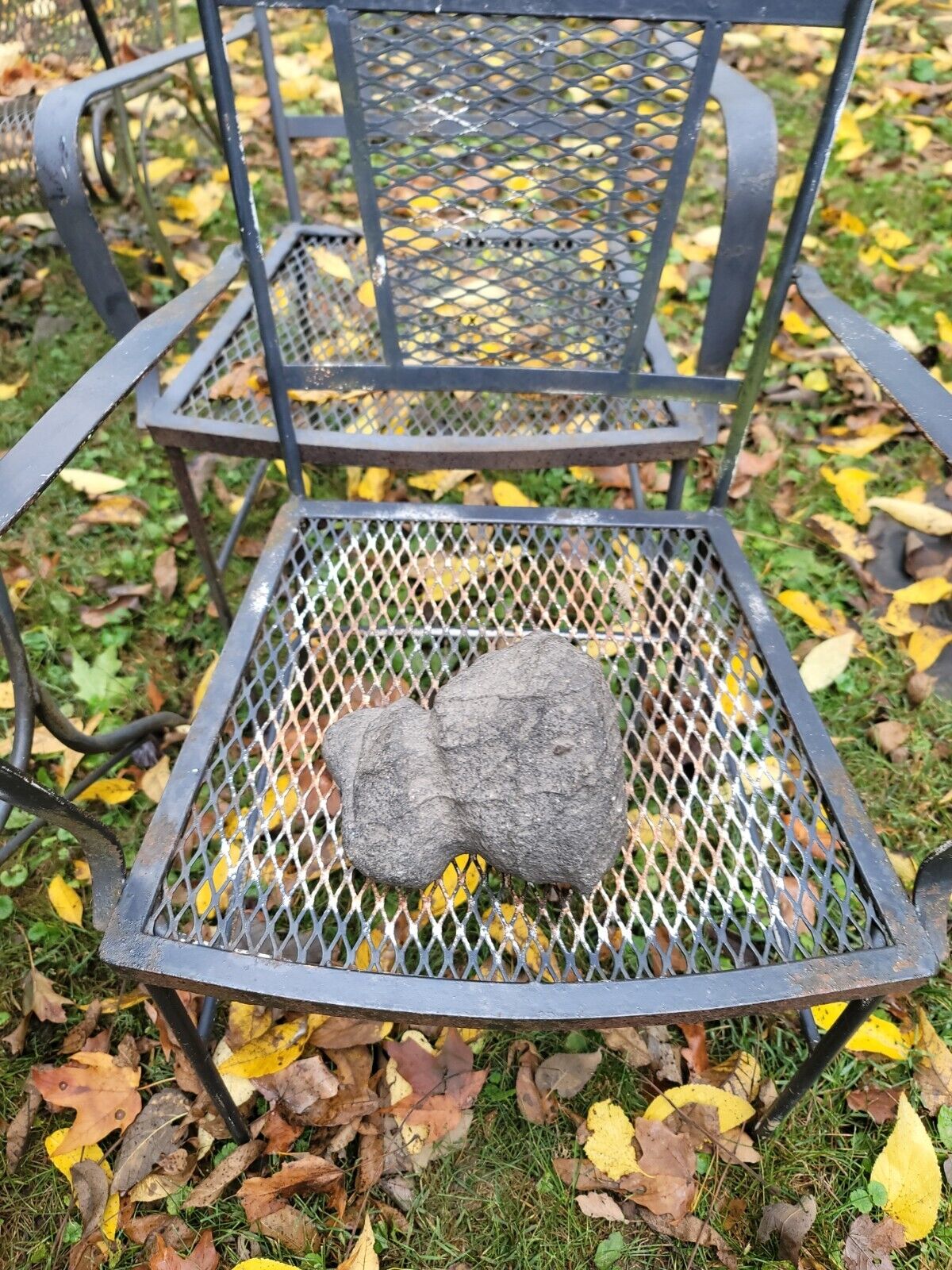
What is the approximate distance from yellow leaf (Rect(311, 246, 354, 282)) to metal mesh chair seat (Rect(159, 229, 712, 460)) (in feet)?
0.10

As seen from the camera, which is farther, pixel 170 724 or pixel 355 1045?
pixel 170 724

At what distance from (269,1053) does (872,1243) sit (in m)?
0.95

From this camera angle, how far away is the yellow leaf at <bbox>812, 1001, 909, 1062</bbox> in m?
1.41

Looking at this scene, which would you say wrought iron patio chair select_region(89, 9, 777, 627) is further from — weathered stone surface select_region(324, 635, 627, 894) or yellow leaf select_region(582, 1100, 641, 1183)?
yellow leaf select_region(582, 1100, 641, 1183)

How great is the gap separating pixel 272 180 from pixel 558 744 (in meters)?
3.05

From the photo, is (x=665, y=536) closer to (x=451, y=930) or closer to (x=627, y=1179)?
(x=451, y=930)

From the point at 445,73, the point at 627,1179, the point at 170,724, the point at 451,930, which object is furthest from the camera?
the point at 170,724

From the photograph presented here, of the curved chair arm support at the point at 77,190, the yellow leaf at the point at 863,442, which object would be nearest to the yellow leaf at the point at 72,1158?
the curved chair arm support at the point at 77,190

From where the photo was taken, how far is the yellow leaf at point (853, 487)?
7.10 feet

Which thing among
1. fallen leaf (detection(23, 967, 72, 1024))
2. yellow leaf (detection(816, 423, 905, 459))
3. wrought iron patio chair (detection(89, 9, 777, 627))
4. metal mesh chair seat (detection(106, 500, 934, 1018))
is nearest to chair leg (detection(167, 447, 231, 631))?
wrought iron patio chair (detection(89, 9, 777, 627))

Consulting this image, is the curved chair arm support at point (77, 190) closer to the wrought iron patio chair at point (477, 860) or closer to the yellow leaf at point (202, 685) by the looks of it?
the wrought iron patio chair at point (477, 860)

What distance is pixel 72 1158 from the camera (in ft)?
4.41

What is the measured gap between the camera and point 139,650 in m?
2.03

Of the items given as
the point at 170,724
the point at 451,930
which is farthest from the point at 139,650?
the point at 451,930
